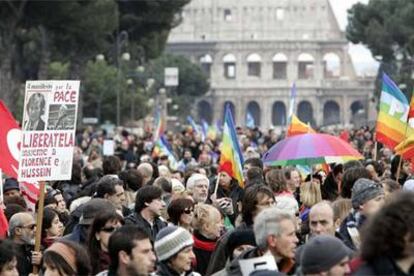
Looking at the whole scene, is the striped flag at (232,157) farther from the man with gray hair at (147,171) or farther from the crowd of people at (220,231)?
the man with gray hair at (147,171)

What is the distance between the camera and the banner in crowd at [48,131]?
39.8 feet

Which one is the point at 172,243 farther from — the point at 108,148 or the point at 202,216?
the point at 108,148

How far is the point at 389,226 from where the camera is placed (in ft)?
25.4

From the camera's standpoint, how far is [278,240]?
923 cm

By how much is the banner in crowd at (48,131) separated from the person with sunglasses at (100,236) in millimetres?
1582

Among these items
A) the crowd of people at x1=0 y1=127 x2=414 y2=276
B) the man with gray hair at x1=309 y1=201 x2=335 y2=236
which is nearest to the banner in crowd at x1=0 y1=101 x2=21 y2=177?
the crowd of people at x1=0 y1=127 x2=414 y2=276

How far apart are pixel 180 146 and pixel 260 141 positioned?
878 centimetres

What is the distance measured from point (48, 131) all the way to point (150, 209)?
3.13ft

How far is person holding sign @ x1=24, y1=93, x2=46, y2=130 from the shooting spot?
39.8 feet

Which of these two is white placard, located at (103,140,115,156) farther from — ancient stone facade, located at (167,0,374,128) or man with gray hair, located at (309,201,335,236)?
ancient stone facade, located at (167,0,374,128)

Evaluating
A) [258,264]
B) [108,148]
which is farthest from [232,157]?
[108,148]

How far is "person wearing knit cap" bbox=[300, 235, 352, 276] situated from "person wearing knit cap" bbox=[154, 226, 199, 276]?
3.97 ft

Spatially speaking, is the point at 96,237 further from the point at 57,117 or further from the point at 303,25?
the point at 303,25

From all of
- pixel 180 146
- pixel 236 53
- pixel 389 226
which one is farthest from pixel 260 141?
pixel 236 53
